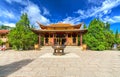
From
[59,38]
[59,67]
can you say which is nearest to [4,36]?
[59,38]

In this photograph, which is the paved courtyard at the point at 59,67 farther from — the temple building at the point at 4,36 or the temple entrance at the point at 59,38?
the temple building at the point at 4,36

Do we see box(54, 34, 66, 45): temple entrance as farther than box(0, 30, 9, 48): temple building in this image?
No

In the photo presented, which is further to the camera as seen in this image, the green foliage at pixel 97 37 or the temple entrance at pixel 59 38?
the temple entrance at pixel 59 38

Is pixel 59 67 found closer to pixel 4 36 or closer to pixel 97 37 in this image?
pixel 97 37

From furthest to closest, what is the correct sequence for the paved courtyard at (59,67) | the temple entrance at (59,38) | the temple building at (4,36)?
the temple building at (4,36), the temple entrance at (59,38), the paved courtyard at (59,67)

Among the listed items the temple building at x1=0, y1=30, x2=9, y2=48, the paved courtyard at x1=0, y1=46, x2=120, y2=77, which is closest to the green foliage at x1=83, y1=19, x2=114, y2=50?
the paved courtyard at x1=0, y1=46, x2=120, y2=77

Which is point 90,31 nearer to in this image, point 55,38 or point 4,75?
point 55,38

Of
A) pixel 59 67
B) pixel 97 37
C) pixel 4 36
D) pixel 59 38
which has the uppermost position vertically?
pixel 4 36

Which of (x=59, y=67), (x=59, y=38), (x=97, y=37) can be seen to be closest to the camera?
(x=59, y=67)

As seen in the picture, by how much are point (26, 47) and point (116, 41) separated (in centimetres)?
1575

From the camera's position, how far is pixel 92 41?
771 inches

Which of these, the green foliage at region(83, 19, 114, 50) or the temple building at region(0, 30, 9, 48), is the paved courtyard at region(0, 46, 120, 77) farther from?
the temple building at region(0, 30, 9, 48)

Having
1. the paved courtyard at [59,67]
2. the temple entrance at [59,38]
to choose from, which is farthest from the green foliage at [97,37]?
the paved courtyard at [59,67]

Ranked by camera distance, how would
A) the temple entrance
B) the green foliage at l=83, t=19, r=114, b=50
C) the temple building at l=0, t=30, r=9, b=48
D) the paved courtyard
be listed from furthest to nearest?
the temple building at l=0, t=30, r=9, b=48, the temple entrance, the green foliage at l=83, t=19, r=114, b=50, the paved courtyard
